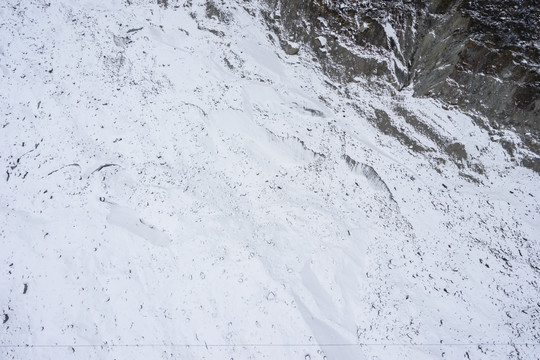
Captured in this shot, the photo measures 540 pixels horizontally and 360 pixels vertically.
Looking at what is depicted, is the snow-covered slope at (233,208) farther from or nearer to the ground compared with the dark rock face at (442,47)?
nearer to the ground

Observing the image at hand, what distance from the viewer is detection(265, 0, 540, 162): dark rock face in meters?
15.1

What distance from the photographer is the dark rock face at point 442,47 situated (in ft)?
49.7

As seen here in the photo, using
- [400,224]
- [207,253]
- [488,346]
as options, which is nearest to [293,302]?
[207,253]

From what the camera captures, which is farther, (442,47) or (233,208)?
(442,47)

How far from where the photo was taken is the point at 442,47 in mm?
16406

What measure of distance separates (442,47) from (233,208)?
14.4m

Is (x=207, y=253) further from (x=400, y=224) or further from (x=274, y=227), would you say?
(x=400, y=224)

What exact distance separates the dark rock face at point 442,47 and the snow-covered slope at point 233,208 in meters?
1.13

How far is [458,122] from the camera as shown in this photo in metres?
16.0

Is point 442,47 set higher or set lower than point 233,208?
higher

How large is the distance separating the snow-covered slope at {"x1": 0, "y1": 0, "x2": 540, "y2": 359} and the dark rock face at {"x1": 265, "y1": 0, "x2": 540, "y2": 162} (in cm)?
113

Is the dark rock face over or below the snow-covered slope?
Answer: over

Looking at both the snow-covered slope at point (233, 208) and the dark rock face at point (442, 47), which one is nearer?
the snow-covered slope at point (233, 208)

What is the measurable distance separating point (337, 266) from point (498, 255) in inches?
292
